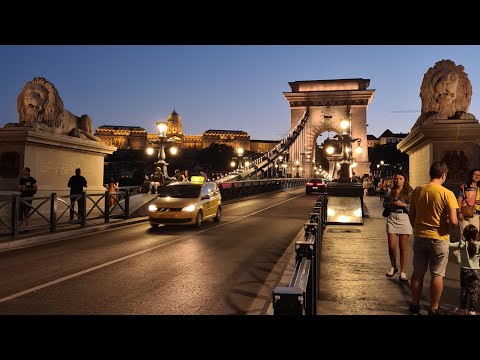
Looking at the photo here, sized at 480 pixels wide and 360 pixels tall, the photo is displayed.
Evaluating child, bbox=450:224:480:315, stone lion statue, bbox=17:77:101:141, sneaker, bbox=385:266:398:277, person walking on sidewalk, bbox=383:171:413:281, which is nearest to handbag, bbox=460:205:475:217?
person walking on sidewalk, bbox=383:171:413:281

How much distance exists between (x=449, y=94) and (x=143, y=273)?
8136 mm

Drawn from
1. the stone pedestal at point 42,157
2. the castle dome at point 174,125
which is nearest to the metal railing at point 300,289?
the stone pedestal at point 42,157

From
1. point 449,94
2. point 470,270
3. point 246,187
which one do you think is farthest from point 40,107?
point 246,187

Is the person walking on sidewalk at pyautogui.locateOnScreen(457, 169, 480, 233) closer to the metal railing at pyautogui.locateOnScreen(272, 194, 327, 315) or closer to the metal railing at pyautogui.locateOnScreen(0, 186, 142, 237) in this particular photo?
the metal railing at pyautogui.locateOnScreen(272, 194, 327, 315)

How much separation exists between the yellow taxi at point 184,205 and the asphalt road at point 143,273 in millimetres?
881

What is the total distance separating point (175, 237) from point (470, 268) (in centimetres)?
831

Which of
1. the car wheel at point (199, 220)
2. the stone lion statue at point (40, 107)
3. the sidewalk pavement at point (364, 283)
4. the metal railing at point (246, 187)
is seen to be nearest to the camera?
the sidewalk pavement at point (364, 283)

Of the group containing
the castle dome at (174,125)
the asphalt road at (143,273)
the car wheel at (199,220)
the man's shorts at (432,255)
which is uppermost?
the castle dome at (174,125)

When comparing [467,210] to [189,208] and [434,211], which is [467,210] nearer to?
[434,211]

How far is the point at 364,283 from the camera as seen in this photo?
660cm

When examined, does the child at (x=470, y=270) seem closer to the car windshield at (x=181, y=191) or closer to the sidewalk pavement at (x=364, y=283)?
the sidewalk pavement at (x=364, y=283)

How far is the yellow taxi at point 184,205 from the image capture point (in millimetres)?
13547

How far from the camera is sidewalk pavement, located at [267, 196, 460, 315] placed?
5359 mm
